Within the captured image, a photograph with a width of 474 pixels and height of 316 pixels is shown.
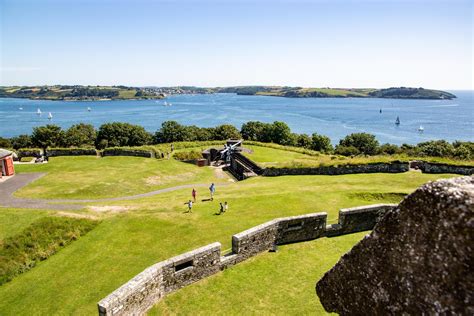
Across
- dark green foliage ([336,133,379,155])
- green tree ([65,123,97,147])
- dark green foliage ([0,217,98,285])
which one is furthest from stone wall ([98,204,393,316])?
green tree ([65,123,97,147])

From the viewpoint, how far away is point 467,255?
3.67 metres

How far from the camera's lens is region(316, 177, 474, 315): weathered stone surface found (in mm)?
3734

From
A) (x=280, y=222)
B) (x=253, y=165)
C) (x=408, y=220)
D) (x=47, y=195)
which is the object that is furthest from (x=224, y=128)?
(x=408, y=220)

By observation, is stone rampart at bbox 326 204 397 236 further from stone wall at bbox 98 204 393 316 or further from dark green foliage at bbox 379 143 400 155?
dark green foliage at bbox 379 143 400 155

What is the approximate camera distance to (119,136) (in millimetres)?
69188

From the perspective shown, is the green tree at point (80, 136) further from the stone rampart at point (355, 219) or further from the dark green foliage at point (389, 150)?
the dark green foliage at point (389, 150)

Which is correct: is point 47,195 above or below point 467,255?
below

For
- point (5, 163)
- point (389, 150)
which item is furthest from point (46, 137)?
point (389, 150)

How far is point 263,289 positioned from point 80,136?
63030 millimetres

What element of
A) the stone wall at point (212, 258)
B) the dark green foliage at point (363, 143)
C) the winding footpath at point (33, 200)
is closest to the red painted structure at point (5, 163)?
the winding footpath at point (33, 200)

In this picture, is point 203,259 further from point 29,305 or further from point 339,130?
point 339,130

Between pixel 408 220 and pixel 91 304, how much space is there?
40.6 ft

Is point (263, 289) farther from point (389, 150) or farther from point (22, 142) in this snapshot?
point (22, 142)

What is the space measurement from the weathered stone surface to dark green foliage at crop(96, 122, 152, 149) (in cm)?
6904
